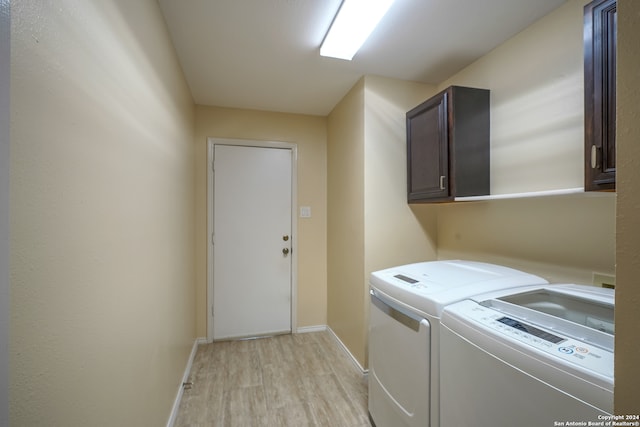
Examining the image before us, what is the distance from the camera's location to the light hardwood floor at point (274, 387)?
171 centimetres

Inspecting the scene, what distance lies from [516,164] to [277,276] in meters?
2.31

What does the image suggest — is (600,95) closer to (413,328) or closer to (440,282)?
(440,282)

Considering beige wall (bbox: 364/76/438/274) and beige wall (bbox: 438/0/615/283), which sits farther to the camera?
beige wall (bbox: 364/76/438/274)

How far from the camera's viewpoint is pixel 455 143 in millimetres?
1689

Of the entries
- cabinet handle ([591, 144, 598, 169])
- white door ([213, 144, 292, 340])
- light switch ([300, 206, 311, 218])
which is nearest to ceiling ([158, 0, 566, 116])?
white door ([213, 144, 292, 340])

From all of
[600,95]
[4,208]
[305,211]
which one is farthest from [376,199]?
[4,208]

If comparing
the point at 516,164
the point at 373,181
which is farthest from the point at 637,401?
the point at 373,181

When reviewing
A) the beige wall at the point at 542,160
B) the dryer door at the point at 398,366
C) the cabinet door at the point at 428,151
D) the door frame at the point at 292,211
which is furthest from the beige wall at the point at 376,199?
the door frame at the point at 292,211

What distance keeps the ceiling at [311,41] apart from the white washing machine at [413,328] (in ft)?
4.72

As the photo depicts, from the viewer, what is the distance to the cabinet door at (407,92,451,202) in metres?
1.73

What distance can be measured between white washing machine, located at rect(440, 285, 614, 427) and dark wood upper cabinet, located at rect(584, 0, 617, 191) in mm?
493

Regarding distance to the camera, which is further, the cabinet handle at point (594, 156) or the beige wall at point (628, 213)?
the cabinet handle at point (594, 156)

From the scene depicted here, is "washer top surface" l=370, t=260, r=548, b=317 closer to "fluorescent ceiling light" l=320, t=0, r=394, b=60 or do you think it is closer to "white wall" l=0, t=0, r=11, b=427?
"white wall" l=0, t=0, r=11, b=427

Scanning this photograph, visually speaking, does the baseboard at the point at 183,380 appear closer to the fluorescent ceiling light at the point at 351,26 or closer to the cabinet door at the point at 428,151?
the cabinet door at the point at 428,151
